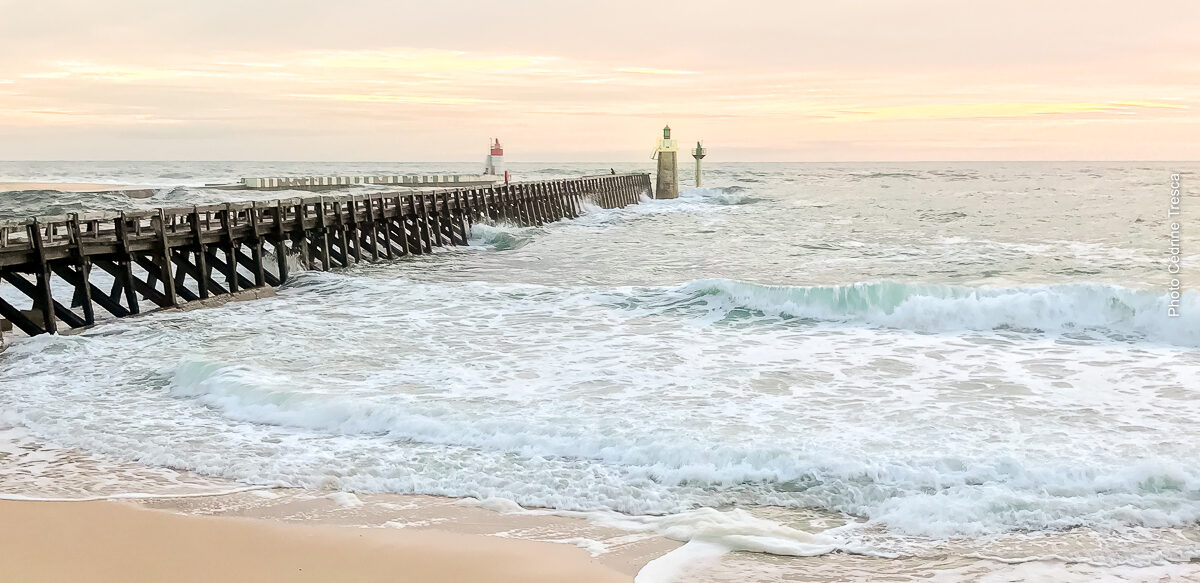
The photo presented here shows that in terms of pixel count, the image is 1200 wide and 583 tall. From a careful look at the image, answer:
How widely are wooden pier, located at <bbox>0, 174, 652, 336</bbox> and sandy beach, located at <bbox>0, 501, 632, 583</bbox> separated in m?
8.05

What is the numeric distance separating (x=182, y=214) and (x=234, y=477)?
10.6m

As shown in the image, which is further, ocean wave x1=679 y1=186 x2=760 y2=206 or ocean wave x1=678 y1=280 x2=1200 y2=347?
ocean wave x1=679 y1=186 x2=760 y2=206

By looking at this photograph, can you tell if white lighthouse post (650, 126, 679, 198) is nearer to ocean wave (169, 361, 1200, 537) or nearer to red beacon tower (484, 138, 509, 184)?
red beacon tower (484, 138, 509, 184)

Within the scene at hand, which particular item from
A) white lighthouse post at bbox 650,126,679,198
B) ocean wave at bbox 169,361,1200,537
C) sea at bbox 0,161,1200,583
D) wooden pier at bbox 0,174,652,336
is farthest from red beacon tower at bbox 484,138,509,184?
ocean wave at bbox 169,361,1200,537

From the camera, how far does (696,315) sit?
15914 mm

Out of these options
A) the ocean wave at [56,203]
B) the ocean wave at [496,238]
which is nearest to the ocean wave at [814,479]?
the ocean wave at [496,238]

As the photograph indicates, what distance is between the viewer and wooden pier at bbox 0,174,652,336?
1374 cm

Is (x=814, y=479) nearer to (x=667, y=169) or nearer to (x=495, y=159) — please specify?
(x=667, y=169)

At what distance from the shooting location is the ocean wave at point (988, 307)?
1439 centimetres

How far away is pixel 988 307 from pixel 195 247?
12.8m

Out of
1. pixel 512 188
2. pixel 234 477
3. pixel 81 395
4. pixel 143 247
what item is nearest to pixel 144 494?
pixel 234 477

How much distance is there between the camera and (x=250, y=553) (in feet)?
19.9

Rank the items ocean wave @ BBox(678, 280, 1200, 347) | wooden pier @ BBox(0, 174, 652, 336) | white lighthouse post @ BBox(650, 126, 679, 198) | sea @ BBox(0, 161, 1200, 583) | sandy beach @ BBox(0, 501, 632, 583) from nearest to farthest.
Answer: sandy beach @ BBox(0, 501, 632, 583)
sea @ BBox(0, 161, 1200, 583)
wooden pier @ BBox(0, 174, 652, 336)
ocean wave @ BBox(678, 280, 1200, 347)
white lighthouse post @ BBox(650, 126, 679, 198)

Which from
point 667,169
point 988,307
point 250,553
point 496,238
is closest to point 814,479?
point 250,553
